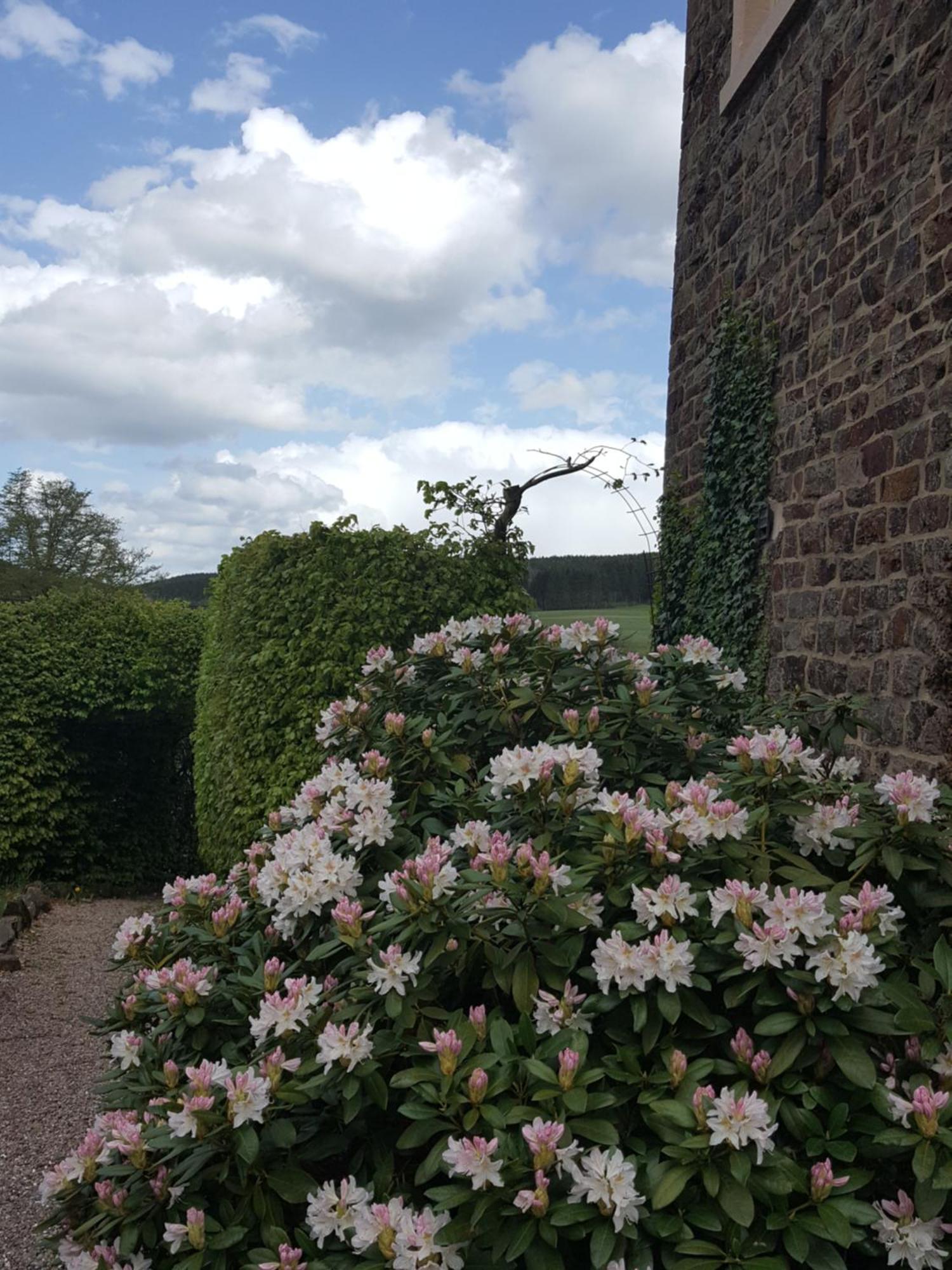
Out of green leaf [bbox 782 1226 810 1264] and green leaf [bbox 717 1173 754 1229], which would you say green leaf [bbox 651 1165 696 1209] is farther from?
green leaf [bbox 782 1226 810 1264]

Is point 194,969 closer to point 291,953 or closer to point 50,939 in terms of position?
point 291,953

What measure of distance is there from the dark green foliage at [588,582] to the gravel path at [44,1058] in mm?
7915

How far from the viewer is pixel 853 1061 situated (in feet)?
6.32

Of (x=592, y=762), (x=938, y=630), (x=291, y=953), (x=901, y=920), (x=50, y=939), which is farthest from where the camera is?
(x=50, y=939)

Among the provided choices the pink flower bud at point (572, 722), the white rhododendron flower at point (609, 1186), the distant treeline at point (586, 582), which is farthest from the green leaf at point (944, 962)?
the distant treeline at point (586, 582)

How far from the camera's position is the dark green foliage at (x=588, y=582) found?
1399 centimetres

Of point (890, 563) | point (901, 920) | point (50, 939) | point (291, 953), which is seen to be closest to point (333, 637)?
point (50, 939)

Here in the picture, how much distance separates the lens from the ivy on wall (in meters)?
6.13

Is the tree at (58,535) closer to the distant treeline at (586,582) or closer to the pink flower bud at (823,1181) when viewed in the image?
the distant treeline at (586,582)

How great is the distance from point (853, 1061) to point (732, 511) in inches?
194

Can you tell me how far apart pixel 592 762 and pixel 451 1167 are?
3.15 feet

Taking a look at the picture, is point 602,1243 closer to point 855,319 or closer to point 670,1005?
point 670,1005

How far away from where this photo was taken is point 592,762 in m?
2.53

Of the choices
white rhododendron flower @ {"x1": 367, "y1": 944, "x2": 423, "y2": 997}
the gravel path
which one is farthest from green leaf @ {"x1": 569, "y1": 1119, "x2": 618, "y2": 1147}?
the gravel path
